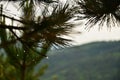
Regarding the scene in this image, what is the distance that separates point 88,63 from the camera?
517 feet

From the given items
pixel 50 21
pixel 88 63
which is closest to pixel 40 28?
pixel 50 21

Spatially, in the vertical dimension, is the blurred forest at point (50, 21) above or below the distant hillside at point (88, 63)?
above

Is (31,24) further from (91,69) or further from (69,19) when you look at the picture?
(91,69)

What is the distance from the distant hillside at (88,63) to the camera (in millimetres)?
139938

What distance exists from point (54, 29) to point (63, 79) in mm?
146212

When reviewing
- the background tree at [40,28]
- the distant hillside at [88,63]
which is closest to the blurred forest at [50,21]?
the background tree at [40,28]

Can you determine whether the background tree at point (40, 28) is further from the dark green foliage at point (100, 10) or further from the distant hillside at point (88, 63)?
the distant hillside at point (88, 63)

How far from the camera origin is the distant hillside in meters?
140

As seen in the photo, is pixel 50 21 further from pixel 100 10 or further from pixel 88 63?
pixel 88 63

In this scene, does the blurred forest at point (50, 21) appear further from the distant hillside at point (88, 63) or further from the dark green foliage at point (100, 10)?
the distant hillside at point (88, 63)

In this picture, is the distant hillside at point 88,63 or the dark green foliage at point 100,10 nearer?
the dark green foliage at point 100,10

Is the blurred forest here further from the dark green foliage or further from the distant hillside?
the distant hillside

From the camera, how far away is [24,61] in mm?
7660

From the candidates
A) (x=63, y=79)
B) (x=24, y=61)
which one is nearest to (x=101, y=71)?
(x=63, y=79)
